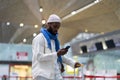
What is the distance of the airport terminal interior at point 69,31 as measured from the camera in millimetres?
17250

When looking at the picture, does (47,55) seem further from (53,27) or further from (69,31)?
(69,31)

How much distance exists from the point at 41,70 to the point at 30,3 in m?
14.3

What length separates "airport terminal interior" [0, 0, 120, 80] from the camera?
56.6 ft

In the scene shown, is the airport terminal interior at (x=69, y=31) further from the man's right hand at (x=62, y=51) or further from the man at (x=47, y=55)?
the man's right hand at (x=62, y=51)

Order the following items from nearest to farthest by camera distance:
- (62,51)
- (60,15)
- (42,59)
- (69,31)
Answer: (62,51) < (42,59) < (60,15) < (69,31)

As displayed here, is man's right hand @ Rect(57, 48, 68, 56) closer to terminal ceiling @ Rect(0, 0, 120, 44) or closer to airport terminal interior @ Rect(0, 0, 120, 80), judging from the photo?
airport terminal interior @ Rect(0, 0, 120, 80)

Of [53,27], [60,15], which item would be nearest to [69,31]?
[60,15]

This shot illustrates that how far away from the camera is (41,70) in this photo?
11.4 feet

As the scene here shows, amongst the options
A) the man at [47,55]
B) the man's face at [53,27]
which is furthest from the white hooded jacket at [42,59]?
the man's face at [53,27]

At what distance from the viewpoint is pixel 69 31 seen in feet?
77.2

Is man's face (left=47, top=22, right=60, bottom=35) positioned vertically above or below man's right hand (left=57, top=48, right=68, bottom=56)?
above

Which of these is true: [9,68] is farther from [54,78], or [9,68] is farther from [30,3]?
[54,78]

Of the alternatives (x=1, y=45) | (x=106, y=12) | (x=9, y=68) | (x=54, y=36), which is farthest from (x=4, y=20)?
(x=54, y=36)

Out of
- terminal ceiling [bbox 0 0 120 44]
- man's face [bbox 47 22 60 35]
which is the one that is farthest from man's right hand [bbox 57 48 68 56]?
terminal ceiling [bbox 0 0 120 44]
